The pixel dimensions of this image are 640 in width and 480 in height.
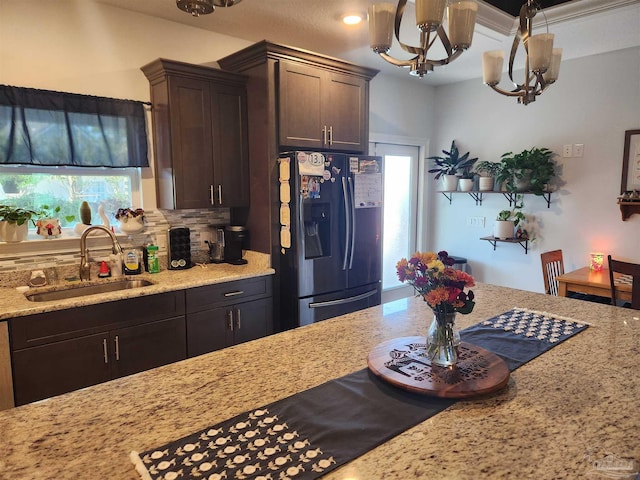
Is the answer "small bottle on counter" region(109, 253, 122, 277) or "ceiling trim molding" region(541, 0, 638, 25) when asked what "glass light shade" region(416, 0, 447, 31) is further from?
"small bottle on counter" region(109, 253, 122, 277)

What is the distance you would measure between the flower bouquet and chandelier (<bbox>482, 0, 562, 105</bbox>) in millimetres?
948

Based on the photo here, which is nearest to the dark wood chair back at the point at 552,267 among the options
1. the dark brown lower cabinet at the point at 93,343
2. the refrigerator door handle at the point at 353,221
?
the refrigerator door handle at the point at 353,221

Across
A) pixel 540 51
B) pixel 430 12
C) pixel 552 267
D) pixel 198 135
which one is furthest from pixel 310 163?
pixel 552 267

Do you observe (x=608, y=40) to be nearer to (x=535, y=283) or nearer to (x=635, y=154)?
(x=635, y=154)

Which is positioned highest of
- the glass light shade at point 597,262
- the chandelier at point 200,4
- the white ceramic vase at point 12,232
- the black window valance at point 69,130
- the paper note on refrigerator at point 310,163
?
the chandelier at point 200,4

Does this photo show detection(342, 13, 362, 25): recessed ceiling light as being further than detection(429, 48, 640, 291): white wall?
No

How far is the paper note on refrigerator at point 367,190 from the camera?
331 centimetres

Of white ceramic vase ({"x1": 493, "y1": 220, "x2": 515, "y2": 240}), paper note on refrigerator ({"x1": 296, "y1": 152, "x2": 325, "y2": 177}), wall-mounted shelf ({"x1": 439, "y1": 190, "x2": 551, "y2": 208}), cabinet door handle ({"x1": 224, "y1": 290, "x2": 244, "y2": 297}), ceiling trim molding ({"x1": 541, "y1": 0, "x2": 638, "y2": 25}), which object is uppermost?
ceiling trim molding ({"x1": 541, "y1": 0, "x2": 638, "y2": 25})

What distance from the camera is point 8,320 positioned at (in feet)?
6.68

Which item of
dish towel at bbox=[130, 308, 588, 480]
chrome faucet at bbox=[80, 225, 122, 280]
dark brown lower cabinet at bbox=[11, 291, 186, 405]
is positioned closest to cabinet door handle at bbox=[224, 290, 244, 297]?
dark brown lower cabinet at bbox=[11, 291, 186, 405]

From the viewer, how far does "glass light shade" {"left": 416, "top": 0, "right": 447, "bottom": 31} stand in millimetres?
1301

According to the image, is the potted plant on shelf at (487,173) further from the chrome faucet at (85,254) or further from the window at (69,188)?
the chrome faucet at (85,254)

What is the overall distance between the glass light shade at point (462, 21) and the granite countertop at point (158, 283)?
1.96 m

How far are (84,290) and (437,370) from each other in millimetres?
2243
